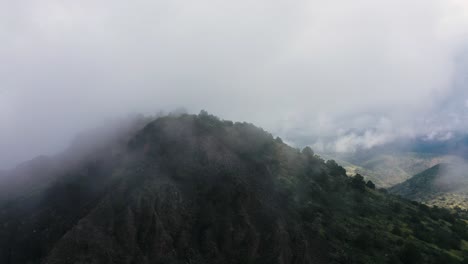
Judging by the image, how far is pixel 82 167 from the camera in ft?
254

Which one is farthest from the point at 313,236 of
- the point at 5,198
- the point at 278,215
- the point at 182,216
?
the point at 5,198

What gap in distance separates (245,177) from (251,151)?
16.3 meters

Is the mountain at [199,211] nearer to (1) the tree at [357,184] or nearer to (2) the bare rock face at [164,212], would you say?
(2) the bare rock face at [164,212]

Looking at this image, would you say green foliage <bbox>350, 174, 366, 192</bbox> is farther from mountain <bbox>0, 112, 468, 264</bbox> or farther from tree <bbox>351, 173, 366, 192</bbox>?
mountain <bbox>0, 112, 468, 264</bbox>

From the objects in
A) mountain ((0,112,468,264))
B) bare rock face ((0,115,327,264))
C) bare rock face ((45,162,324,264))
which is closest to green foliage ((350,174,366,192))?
mountain ((0,112,468,264))

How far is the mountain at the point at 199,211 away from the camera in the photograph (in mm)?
51875

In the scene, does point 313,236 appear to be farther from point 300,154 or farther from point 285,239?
point 300,154

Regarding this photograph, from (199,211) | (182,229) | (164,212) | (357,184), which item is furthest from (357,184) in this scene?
(164,212)

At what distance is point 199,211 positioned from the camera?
193ft

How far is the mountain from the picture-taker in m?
51.9

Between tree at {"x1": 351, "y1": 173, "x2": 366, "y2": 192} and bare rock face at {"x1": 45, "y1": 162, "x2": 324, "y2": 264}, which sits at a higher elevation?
tree at {"x1": 351, "y1": 173, "x2": 366, "y2": 192}

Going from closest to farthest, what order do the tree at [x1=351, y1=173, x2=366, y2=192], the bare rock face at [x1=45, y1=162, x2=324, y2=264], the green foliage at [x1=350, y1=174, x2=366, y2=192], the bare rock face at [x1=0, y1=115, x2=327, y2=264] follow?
the bare rock face at [x1=45, y1=162, x2=324, y2=264], the bare rock face at [x1=0, y1=115, x2=327, y2=264], the green foliage at [x1=350, y1=174, x2=366, y2=192], the tree at [x1=351, y1=173, x2=366, y2=192]

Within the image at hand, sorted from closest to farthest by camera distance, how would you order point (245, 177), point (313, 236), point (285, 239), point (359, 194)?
point (285, 239), point (313, 236), point (245, 177), point (359, 194)

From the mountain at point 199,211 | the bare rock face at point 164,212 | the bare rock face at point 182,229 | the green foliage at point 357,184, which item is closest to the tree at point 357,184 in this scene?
the green foliage at point 357,184
